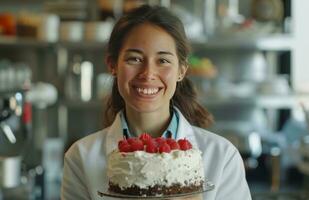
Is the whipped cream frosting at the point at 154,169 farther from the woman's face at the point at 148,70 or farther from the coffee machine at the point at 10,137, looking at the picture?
the coffee machine at the point at 10,137

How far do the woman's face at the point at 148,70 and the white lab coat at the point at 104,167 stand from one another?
14 centimetres

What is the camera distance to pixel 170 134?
171cm

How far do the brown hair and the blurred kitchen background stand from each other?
6.31ft

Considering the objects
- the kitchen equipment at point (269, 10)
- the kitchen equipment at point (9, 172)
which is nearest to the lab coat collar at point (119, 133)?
the kitchen equipment at point (9, 172)

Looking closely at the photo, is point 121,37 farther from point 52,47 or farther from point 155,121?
point 52,47

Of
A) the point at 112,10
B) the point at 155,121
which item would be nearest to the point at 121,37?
the point at 155,121

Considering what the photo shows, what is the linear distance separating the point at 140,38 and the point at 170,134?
25 centimetres

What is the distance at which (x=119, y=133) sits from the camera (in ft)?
5.56

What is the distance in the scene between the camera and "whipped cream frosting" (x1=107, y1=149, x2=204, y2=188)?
153 cm

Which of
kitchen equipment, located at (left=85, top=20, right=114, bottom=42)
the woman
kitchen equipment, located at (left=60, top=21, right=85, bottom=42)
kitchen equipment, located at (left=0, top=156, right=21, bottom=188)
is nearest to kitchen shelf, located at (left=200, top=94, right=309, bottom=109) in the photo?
kitchen equipment, located at (left=85, top=20, right=114, bottom=42)

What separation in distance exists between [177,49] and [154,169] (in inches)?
12.0

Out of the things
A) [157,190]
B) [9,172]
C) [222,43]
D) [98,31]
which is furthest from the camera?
[222,43]

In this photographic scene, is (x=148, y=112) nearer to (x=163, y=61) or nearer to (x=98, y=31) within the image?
(x=163, y=61)

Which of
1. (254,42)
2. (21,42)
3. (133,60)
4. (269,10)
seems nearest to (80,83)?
(21,42)
